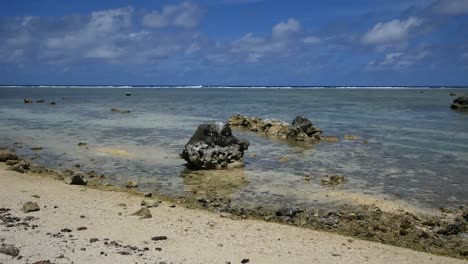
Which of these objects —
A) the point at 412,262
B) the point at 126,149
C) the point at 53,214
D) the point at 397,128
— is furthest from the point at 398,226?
the point at 397,128

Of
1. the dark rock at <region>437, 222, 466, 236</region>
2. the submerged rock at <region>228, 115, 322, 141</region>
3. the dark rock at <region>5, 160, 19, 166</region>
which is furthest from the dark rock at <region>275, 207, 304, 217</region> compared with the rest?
the submerged rock at <region>228, 115, 322, 141</region>

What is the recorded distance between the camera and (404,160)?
21906 millimetres

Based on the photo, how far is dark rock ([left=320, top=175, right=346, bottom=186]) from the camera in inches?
646

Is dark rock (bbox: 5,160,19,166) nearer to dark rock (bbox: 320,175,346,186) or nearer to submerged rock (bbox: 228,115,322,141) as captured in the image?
dark rock (bbox: 320,175,346,186)

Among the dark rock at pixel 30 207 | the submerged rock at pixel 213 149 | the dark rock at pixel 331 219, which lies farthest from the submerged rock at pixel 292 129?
the dark rock at pixel 30 207

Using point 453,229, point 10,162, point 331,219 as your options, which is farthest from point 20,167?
point 453,229

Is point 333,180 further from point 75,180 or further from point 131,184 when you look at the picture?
point 75,180

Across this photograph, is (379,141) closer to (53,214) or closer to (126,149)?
(126,149)

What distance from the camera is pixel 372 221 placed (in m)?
12.1

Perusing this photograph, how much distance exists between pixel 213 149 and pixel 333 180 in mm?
5251

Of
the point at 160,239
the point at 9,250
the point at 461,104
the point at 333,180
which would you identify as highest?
the point at 461,104

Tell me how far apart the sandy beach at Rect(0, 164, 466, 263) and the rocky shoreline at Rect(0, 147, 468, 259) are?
73cm

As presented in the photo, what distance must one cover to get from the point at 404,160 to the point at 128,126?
22500 millimetres

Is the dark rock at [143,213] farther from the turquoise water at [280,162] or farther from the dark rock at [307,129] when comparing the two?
the dark rock at [307,129]
